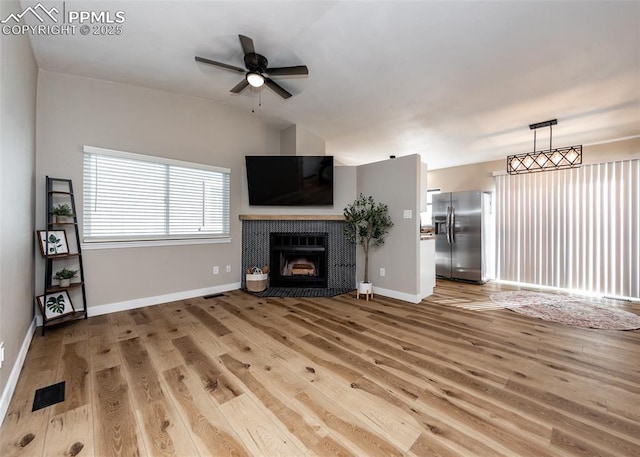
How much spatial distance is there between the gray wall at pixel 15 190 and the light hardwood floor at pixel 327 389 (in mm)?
387

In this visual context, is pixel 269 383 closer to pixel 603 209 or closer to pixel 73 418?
pixel 73 418

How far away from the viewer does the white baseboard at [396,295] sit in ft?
12.1

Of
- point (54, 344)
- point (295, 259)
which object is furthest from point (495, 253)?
point (54, 344)

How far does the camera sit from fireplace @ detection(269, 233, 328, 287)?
4.41 metres

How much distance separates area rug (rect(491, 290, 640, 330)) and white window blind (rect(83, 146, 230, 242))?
4.50 metres

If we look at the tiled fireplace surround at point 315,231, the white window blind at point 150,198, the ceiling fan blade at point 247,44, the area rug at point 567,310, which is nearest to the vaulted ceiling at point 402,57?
the ceiling fan blade at point 247,44

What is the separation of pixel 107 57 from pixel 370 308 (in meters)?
4.12

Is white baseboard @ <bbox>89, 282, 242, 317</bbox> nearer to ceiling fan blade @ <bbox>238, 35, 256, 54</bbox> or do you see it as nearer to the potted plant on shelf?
the potted plant on shelf

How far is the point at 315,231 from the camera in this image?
4.41 m

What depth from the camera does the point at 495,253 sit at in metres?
5.50

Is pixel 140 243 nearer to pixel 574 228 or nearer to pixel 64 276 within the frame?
pixel 64 276

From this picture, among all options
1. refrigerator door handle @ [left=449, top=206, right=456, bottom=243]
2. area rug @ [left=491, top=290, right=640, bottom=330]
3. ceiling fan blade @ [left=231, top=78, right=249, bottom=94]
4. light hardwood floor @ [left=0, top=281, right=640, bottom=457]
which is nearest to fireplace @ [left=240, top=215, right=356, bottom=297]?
light hardwood floor @ [left=0, top=281, right=640, bottom=457]

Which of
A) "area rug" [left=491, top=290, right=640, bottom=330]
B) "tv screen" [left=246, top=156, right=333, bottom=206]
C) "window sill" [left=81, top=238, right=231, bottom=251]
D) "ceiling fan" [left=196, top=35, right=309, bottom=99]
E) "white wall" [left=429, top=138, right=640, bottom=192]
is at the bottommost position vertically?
"area rug" [left=491, top=290, right=640, bottom=330]

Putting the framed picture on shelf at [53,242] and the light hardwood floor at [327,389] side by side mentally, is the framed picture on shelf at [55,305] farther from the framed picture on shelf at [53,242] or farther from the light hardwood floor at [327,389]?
the framed picture on shelf at [53,242]
